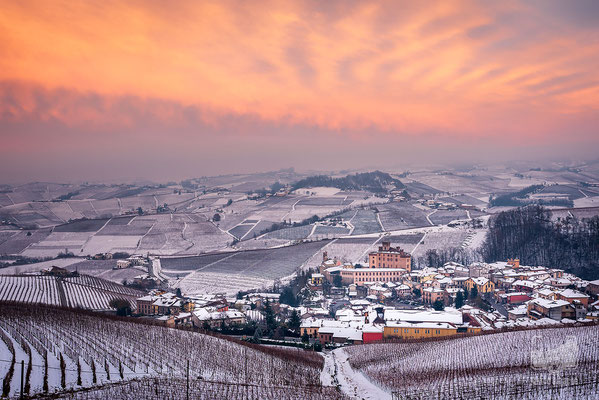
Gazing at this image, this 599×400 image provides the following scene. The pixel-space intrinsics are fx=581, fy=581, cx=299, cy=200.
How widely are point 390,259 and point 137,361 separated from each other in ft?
109

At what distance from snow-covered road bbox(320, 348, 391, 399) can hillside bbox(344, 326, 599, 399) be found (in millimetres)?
383

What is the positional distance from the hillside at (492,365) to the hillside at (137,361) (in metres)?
2.89

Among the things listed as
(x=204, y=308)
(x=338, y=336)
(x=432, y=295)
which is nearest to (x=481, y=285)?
(x=432, y=295)

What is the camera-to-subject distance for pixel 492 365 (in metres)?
22.3

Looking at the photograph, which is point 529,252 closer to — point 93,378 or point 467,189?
point 93,378

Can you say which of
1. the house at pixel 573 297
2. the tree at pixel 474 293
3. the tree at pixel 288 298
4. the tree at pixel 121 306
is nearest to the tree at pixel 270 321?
the tree at pixel 288 298

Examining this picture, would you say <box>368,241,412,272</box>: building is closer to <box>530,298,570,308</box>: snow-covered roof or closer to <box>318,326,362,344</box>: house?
<box>530,298,570,308</box>: snow-covered roof

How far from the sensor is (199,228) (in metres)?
79.6

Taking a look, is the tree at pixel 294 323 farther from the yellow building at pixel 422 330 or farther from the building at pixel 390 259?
the building at pixel 390 259

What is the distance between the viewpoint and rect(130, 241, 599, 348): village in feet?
106

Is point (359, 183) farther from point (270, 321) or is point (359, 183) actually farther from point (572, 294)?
point (270, 321)

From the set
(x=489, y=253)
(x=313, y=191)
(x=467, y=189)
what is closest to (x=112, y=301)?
(x=489, y=253)

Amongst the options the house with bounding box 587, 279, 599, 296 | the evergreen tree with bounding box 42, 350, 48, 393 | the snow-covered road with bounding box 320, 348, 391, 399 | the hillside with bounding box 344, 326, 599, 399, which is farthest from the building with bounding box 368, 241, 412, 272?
the evergreen tree with bounding box 42, 350, 48, 393

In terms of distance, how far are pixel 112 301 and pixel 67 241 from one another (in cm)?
3676
